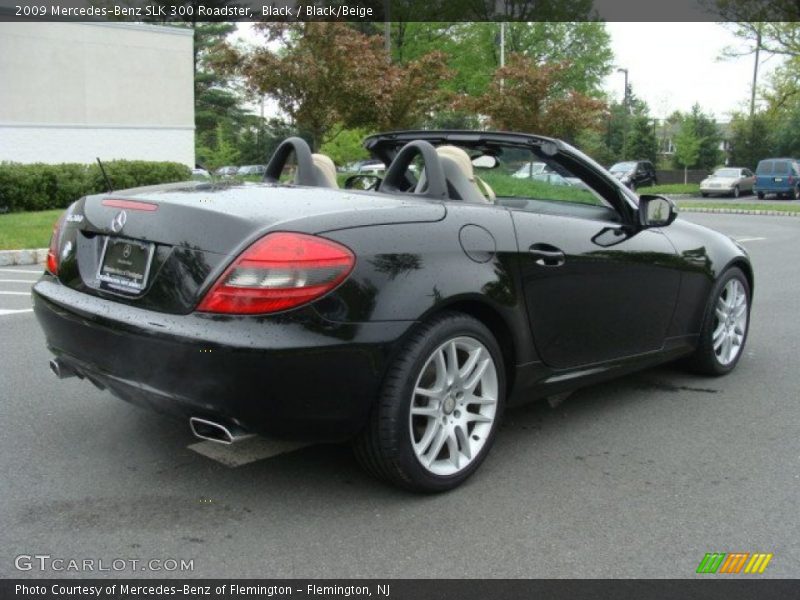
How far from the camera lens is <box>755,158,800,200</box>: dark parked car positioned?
36.0 m

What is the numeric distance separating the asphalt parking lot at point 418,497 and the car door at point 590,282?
1.52 feet

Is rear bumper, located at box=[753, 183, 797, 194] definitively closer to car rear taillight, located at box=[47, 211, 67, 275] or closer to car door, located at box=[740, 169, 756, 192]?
car door, located at box=[740, 169, 756, 192]

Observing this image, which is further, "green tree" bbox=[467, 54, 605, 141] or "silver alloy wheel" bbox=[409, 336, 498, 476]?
"green tree" bbox=[467, 54, 605, 141]

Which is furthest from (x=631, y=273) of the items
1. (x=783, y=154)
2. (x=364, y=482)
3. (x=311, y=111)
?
(x=783, y=154)

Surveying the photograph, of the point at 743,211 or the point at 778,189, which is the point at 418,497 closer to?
→ the point at 743,211

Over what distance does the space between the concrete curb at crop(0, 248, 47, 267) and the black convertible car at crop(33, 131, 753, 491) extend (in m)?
7.90

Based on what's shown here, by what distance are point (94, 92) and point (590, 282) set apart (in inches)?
1137

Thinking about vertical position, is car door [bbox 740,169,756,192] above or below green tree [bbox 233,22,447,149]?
below

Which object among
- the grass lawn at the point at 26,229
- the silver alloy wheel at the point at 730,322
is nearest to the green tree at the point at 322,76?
the grass lawn at the point at 26,229

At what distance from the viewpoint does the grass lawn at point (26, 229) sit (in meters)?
11.5

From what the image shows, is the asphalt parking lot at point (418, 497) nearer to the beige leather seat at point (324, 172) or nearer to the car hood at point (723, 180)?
the beige leather seat at point (324, 172)

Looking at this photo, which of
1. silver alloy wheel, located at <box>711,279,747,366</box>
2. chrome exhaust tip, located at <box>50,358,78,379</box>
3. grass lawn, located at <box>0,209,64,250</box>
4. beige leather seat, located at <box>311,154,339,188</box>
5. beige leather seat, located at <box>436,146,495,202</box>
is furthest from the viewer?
grass lawn, located at <box>0,209,64,250</box>
